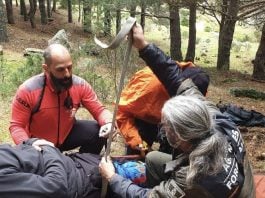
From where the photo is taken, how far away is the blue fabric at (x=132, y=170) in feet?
10.5

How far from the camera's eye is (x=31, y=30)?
21.2 m

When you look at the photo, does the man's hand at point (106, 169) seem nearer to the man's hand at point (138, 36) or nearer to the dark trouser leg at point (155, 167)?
the dark trouser leg at point (155, 167)

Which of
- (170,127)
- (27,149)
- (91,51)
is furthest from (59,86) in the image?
(91,51)

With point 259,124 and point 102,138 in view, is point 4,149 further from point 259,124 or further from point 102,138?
point 259,124

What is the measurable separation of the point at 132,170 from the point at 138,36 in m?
1.03

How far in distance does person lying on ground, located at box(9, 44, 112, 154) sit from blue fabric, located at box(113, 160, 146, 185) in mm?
397

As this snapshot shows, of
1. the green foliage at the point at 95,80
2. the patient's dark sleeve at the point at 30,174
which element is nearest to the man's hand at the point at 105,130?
the patient's dark sleeve at the point at 30,174

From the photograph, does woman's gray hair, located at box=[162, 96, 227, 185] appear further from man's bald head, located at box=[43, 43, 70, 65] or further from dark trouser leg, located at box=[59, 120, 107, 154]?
dark trouser leg, located at box=[59, 120, 107, 154]

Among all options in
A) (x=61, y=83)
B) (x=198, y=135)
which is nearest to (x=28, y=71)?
(x=61, y=83)

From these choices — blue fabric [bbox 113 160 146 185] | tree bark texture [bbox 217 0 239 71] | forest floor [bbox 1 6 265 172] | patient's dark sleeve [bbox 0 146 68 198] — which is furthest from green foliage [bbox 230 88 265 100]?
patient's dark sleeve [bbox 0 146 68 198]

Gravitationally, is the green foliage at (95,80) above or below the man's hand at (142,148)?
below

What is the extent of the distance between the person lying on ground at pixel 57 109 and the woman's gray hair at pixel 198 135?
4.66 ft

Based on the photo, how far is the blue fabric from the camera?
319 centimetres

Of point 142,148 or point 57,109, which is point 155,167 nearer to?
point 142,148
